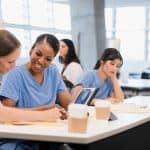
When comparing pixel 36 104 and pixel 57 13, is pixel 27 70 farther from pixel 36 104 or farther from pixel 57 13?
pixel 57 13

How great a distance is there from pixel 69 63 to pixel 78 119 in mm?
2704

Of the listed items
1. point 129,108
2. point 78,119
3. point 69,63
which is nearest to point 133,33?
point 69,63

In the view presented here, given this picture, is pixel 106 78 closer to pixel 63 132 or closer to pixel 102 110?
pixel 102 110

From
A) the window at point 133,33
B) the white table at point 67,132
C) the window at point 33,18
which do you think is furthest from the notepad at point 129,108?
the window at point 133,33

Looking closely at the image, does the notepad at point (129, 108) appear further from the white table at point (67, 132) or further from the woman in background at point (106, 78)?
the woman in background at point (106, 78)

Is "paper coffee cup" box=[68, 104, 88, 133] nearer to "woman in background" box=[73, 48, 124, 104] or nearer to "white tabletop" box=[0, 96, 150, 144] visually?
"white tabletop" box=[0, 96, 150, 144]

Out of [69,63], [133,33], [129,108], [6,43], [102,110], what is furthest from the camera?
[133,33]

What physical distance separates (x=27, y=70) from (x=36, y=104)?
24cm

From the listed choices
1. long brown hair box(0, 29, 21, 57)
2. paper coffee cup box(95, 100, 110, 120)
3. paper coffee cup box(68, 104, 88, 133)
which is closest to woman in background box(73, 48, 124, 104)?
paper coffee cup box(95, 100, 110, 120)

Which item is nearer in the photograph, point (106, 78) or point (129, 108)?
point (129, 108)

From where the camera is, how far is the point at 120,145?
2160 mm

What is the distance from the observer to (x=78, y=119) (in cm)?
171

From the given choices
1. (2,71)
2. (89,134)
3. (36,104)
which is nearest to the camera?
(89,134)

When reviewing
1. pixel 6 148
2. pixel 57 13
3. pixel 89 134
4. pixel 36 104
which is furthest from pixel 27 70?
pixel 57 13
